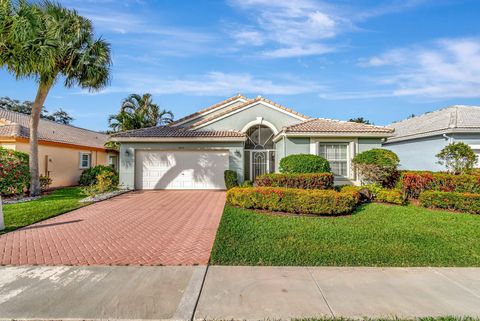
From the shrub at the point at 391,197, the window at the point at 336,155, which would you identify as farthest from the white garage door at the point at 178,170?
the shrub at the point at 391,197

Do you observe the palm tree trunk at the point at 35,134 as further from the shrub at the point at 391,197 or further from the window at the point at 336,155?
the shrub at the point at 391,197

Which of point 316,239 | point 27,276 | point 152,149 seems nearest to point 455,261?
point 316,239

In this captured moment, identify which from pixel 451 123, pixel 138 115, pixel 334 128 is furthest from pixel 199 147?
pixel 451 123

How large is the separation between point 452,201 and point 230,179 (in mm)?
10449

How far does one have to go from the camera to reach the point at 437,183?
10.4 metres

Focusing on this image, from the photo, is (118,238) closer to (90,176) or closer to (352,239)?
(352,239)

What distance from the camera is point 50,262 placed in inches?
191

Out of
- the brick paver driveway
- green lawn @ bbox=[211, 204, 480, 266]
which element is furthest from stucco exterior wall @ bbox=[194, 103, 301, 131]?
green lawn @ bbox=[211, 204, 480, 266]

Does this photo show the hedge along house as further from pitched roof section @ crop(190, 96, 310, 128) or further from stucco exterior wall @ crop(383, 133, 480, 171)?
stucco exterior wall @ crop(383, 133, 480, 171)

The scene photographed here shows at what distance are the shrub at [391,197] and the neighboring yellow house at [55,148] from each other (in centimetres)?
1997

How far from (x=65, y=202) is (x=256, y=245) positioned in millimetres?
9975

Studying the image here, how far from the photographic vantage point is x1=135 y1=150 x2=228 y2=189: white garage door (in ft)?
51.9

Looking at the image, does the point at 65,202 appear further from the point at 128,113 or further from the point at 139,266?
the point at 128,113

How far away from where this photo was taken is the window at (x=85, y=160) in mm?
20072
